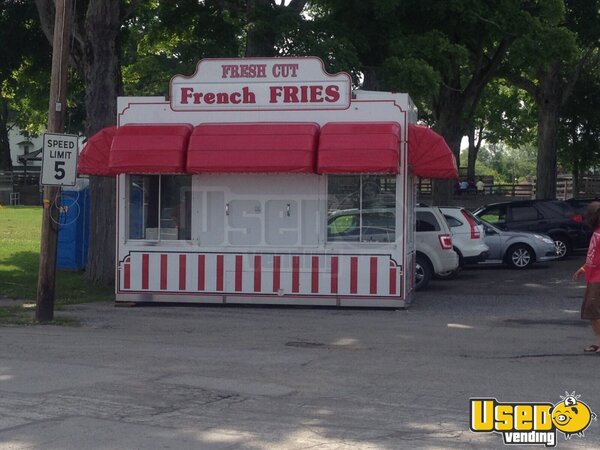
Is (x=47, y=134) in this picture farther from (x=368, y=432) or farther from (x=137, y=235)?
(x=368, y=432)

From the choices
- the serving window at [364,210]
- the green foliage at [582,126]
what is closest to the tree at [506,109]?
the green foliage at [582,126]

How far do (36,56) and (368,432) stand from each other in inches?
784

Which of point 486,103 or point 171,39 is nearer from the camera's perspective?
point 171,39

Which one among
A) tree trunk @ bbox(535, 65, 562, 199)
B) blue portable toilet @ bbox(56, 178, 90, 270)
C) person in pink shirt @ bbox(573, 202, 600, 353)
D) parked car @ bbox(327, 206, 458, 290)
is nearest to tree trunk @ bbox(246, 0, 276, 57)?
parked car @ bbox(327, 206, 458, 290)

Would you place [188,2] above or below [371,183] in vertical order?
above

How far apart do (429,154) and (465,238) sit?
581cm

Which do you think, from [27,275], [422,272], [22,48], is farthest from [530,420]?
[22,48]

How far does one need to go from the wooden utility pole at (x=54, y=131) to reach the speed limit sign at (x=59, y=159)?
20 centimetres

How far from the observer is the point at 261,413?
8719 millimetres

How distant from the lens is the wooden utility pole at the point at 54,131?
14.9m

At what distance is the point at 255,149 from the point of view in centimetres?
1634

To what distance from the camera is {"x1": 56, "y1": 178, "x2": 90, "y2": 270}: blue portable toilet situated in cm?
2342

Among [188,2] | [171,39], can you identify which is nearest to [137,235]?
[188,2]

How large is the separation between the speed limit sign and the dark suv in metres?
14.8
